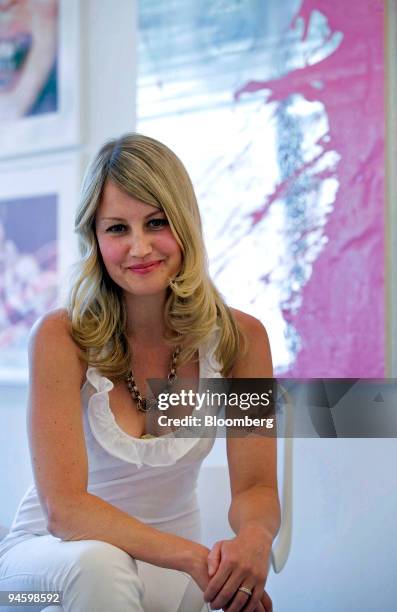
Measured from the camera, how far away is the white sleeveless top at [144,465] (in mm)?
830

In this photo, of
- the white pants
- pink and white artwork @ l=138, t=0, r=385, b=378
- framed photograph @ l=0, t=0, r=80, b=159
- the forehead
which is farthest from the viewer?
framed photograph @ l=0, t=0, r=80, b=159

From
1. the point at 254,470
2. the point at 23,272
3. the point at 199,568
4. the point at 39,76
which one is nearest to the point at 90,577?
the point at 199,568

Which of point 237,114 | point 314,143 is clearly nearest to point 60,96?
point 237,114

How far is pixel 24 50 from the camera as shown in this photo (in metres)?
1.36

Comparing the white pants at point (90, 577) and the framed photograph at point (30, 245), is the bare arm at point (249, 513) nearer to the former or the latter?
the white pants at point (90, 577)

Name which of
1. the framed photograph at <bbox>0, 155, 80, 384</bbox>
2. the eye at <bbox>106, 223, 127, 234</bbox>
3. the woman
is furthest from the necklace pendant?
the framed photograph at <bbox>0, 155, 80, 384</bbox>

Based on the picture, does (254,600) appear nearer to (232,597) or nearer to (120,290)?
(232,597)

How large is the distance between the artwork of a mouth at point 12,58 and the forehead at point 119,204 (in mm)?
688

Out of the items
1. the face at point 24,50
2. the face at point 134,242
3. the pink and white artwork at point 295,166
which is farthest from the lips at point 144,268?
the face at point 24,50

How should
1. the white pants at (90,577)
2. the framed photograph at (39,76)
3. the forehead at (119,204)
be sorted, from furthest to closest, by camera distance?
the framed photograph at (39,76) < the forehead at (119,204) < the white pants at (90,577)

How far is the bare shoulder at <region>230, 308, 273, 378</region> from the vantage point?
Result: 844 millimetres

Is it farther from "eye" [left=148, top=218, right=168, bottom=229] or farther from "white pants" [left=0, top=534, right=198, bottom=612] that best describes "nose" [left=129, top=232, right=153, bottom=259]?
"white pants" [left=0, top=534, right=198, bottom=612]

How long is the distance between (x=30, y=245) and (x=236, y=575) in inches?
32.9

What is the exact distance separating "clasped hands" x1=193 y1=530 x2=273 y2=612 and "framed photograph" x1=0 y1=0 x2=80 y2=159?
33.0 inches
